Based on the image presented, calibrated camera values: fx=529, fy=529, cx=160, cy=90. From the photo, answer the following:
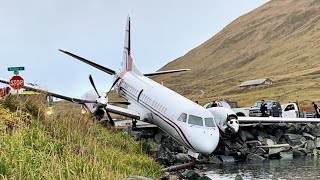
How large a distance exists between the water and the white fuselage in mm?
2934

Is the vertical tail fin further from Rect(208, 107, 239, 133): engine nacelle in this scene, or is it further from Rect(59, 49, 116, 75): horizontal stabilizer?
Rect(208, 107, 239, 133): engine nacelle

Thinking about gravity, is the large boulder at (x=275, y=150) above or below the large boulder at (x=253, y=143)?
below

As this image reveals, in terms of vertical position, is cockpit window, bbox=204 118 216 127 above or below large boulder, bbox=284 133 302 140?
above

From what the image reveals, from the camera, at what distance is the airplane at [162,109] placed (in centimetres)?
2655

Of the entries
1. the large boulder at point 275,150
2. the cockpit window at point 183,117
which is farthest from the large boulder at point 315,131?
the cockpit window at point 183,117

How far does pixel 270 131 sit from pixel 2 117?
32628 mm

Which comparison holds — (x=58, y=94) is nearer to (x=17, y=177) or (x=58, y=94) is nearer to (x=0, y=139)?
(x=0, y=139)

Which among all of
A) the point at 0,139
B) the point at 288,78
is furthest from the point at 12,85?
the point at 288,78

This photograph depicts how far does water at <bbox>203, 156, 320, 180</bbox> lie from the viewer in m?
27.7

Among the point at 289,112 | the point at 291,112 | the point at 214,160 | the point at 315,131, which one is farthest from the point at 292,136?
the point at 214,160

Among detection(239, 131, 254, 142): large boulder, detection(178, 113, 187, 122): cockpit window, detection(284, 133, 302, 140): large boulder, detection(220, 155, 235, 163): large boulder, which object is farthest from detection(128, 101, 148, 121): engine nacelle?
detection(284, 133, 302, 140): large boulder

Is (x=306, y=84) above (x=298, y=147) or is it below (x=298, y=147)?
above

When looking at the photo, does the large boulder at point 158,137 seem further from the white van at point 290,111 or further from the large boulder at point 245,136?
the white van at point 290,111

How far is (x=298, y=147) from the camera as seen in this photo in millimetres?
41375
